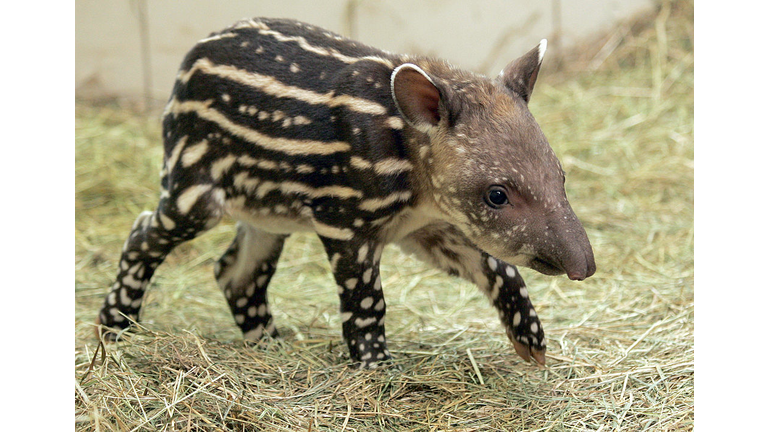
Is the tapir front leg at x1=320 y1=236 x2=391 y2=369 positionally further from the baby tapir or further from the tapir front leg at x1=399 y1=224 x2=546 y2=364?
the tapir front leg at x1=399 y1=224 x2=546 y2=364

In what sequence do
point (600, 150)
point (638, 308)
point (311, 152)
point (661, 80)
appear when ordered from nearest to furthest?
point (311, 152) < point (638, 308) < point (600, 150) < point (661, 80)

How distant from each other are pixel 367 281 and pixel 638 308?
1.97 metres

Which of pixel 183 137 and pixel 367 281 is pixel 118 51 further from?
pixel 367 281

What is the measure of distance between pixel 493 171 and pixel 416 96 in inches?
19.7

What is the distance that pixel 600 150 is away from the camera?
7875mm

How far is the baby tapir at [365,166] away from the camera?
3.79 m

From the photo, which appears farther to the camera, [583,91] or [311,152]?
[583,91]

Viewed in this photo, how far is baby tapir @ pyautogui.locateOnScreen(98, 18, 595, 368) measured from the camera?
379cm

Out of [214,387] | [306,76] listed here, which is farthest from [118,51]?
[214,387]

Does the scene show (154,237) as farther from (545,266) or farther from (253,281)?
(545,266)

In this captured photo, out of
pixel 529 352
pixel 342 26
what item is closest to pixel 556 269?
pixel 529 352

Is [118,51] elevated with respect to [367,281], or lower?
lower

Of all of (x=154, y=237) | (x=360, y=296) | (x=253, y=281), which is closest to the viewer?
(x=360, y=296)

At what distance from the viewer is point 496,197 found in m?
3.79
